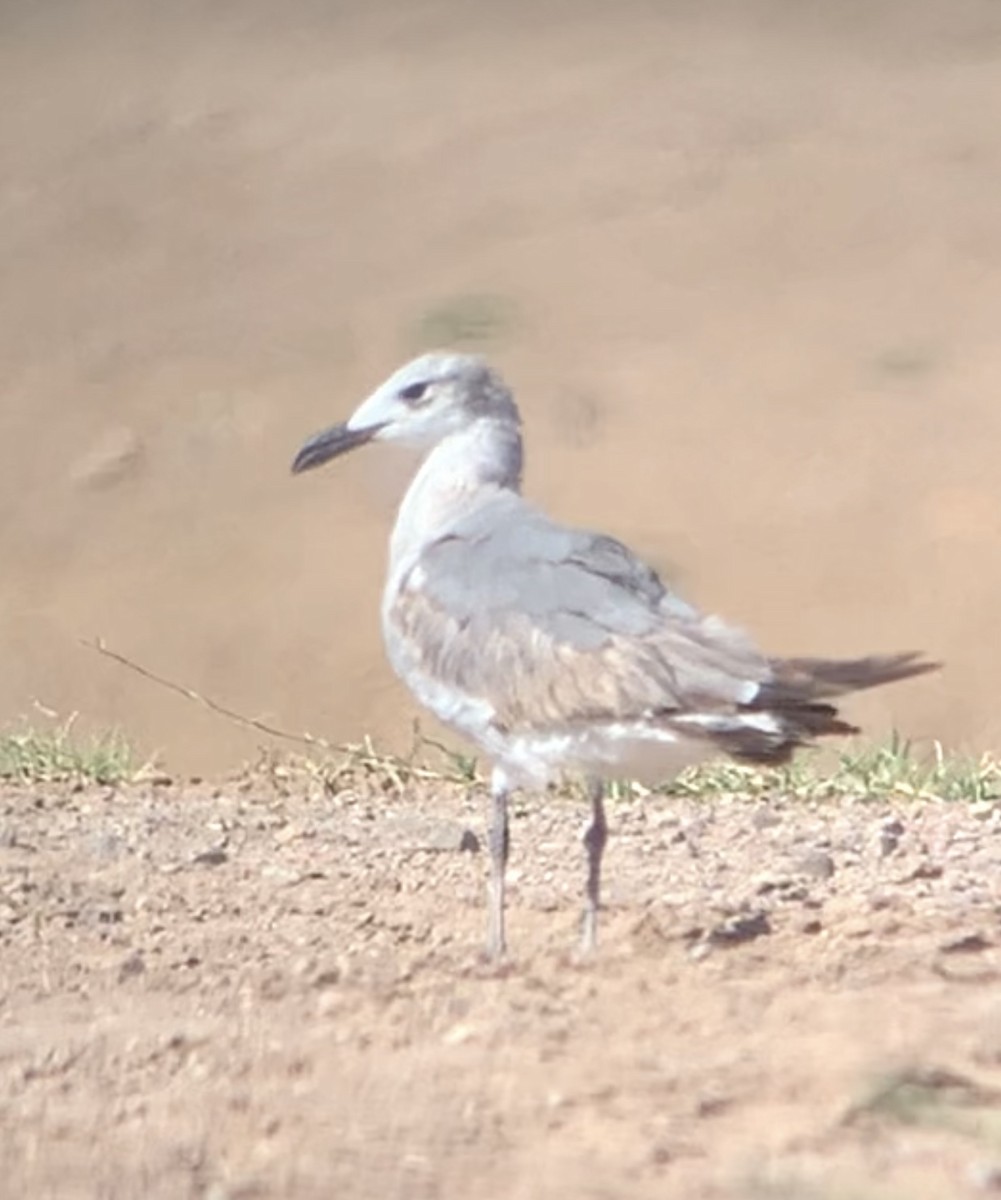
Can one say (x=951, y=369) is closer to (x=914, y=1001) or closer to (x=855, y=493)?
(x=855, y=493)

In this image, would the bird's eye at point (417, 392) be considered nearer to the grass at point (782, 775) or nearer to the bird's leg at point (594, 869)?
the bird's leg at point (594, 869)

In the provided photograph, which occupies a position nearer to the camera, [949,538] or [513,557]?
[513,557]

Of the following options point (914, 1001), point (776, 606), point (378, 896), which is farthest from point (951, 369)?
point (914, 1001)

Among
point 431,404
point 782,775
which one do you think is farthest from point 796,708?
point 782,775

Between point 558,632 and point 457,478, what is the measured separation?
791 millimetres

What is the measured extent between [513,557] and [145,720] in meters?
5.64

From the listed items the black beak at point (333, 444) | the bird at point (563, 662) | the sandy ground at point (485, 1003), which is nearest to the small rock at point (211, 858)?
the sandy ground at point (485, 1003)

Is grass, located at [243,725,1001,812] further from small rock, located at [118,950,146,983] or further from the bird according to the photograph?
small rock, located at [118,950,146,983]

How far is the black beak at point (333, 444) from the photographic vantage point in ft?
19.5

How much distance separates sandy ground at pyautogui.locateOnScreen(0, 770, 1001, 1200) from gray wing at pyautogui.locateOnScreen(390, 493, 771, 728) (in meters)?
0.46

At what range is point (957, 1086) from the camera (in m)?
3.73

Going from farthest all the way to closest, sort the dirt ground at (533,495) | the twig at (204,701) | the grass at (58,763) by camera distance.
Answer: the twig at (204,701), the grass at (58,763), the dirt ground at (533,495)

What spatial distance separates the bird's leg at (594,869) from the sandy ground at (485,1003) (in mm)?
45

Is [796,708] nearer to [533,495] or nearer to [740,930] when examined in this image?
[740,930]
